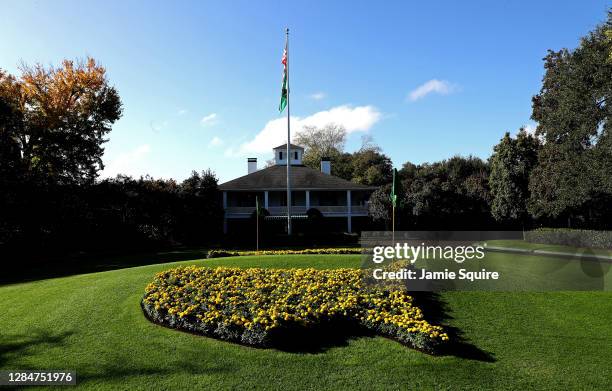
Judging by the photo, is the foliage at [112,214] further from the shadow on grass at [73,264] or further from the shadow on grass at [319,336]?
the shadow on grass at [319,336]

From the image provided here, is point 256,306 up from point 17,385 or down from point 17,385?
up

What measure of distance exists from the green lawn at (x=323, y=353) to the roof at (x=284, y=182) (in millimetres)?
28411

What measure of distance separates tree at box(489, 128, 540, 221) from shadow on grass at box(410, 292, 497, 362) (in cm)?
3158

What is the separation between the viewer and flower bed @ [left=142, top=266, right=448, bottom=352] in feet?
26.7

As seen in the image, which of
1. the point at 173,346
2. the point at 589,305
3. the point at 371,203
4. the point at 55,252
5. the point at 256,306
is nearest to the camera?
the point at 173,346

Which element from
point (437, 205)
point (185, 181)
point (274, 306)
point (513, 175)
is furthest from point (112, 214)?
point (513, 175)

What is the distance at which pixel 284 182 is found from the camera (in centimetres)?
3978

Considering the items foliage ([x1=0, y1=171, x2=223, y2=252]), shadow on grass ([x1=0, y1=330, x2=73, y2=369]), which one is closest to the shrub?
foliage ([x1=0, y1=171, x2=223, y2=252])

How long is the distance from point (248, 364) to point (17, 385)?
3627 mm

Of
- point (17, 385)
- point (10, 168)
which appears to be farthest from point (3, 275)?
point (17, 385)

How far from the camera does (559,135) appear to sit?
2948cm

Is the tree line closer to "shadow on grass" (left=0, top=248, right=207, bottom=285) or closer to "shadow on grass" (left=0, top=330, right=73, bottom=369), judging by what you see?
"shadow on grass" (left=0, top=248, right=207, bottom=285)

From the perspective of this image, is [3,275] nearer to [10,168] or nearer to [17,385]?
[10,168]

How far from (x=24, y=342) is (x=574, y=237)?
30.4m
